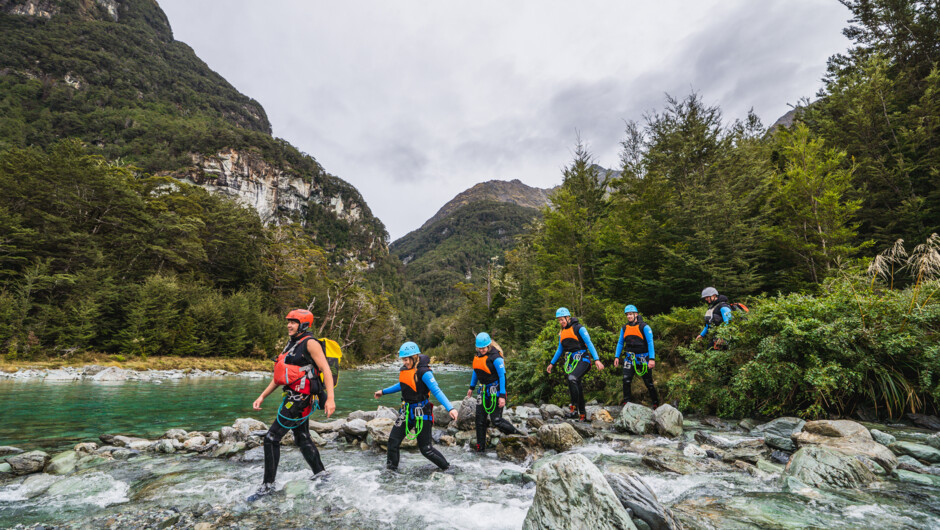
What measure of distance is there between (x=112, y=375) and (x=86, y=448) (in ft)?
63.3

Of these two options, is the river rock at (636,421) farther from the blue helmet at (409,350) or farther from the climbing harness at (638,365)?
the blue helmet at (409,350)

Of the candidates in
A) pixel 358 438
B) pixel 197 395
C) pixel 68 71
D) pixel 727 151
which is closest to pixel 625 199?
pixel 727 151

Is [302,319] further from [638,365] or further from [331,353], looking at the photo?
[638,365]

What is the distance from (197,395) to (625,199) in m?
22.9

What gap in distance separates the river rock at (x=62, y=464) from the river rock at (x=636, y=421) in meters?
9.64

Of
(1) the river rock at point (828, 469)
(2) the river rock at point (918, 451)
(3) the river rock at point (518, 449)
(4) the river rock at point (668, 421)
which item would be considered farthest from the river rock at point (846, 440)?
(3) the river rock at point (518, 449)

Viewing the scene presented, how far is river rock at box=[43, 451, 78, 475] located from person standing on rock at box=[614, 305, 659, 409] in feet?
34.6

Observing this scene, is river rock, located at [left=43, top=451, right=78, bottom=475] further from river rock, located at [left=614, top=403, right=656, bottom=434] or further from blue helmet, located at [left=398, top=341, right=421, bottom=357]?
river rock, located at [left=614, top=403, right=656, bottom=434]

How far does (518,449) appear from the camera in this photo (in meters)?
6.27

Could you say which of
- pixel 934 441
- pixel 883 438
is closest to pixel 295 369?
pixel 883 438

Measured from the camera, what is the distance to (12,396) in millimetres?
12828

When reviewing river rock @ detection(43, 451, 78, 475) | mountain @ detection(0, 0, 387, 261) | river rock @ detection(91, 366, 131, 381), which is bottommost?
river rock @ detection(91, 366, 131, 381)

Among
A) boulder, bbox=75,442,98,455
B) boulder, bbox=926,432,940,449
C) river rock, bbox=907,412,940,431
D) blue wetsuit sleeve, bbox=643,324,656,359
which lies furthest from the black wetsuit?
river rock, bbox=907,412,940,431

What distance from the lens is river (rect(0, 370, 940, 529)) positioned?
343 centimetres
